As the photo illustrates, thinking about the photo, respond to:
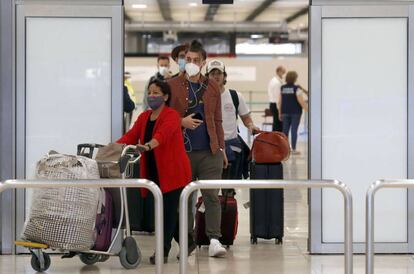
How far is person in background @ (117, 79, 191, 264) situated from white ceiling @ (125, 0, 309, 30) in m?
12.4

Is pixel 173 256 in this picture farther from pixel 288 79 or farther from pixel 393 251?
pixel 288 79

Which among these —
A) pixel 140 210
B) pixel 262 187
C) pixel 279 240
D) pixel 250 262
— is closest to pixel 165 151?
pixel 250 262

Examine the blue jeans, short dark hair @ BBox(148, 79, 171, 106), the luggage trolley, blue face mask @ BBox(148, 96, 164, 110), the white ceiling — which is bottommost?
the luggage trolley

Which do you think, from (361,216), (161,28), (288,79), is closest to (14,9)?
(361,216)

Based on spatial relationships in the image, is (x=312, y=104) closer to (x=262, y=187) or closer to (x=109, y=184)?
(x=262, y=187)

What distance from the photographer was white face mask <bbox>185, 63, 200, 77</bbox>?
7.88m

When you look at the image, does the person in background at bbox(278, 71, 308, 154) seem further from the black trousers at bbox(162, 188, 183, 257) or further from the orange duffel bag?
the black trousers at bbox(162, 188, 183, 257)

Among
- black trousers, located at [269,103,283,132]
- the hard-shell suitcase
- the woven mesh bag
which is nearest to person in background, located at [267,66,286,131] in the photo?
black trousers, located at [269,103,283,132]

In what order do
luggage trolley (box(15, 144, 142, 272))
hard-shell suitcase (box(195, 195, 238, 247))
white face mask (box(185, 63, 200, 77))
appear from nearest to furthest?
1. luggage trolley (box(15, 144, 142, 272))
2. white face mask (box(185, 63, 200, 77))
3. hard-shell suitcase (box(195, 195, 238, 247))

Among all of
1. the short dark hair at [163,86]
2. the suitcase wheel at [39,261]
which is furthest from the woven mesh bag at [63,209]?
the short dark hair at [163,86]

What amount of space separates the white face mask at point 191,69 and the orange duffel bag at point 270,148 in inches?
47.3

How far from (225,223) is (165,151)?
1400mm

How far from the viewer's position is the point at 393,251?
852 centimetres

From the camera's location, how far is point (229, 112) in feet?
29.9
